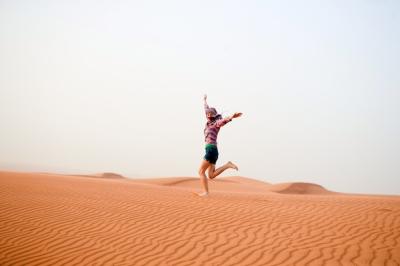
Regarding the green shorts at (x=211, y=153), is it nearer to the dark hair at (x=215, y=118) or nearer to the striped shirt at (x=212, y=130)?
the striped shirt at (x=212, y=130)

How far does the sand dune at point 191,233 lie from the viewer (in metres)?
4.96

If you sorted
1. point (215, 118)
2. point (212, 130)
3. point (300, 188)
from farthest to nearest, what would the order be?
1. point (300, 188)
2. point (215, 118)
3. point (212, 130)

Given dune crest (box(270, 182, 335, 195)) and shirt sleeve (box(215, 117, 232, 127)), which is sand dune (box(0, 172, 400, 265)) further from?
dune crest (box(270, 182, 335, 195))

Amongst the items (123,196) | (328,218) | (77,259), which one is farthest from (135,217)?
(328,218)

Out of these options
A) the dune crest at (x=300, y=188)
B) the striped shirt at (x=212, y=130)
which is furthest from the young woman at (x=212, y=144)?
the dune crest at (x=300, y=188)

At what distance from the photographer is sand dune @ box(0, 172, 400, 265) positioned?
16.3ft

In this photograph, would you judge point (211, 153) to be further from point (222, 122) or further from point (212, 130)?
point (222, 122)

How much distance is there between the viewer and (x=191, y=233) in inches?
240

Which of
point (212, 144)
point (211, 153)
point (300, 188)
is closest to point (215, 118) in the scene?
point (212, 144)

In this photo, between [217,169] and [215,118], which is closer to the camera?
[217,169]

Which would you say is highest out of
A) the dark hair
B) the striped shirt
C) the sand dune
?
the dark hair

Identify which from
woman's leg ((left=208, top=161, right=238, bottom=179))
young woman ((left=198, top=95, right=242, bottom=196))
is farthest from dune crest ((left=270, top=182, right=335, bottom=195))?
young woman ((left=198, top=95, right=242, bottom=196))

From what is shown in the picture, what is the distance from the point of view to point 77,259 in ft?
16.3

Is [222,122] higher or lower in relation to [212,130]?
higher
